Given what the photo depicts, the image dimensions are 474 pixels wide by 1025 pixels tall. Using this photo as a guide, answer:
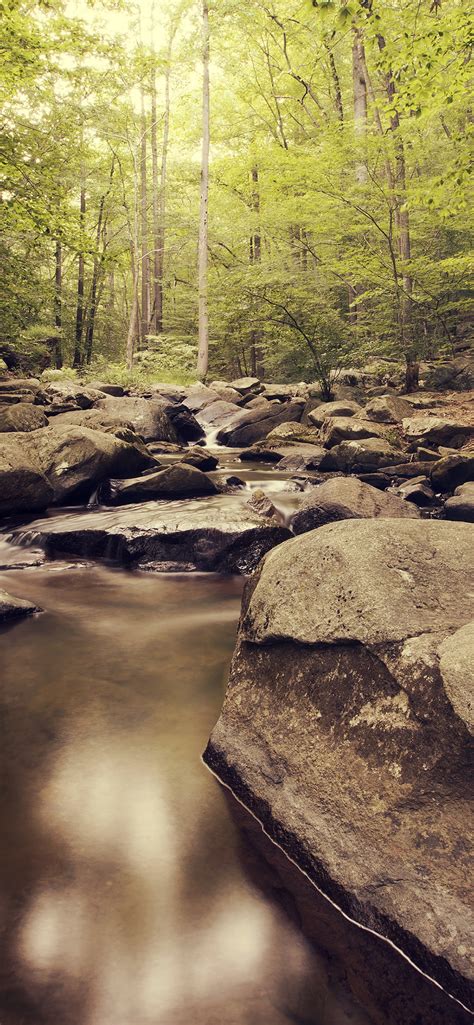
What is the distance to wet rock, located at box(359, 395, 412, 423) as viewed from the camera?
11913 millimetres

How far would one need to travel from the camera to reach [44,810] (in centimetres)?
256

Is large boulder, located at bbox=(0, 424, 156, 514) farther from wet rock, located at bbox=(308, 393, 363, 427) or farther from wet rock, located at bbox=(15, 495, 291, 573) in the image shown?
wet rock, located at bbox=(308, 393, 363, 427)

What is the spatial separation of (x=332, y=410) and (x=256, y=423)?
6.30 feet

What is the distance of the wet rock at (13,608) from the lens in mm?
4555

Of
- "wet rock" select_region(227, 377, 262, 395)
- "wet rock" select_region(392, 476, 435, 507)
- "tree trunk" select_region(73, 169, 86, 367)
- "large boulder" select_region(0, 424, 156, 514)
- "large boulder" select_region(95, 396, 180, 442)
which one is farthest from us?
"tree trunk" select_region(73, 169, 86, 367)

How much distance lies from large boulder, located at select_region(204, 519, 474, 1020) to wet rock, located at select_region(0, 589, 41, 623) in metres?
2.42

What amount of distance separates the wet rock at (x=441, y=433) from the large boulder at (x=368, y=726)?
7.78 meters

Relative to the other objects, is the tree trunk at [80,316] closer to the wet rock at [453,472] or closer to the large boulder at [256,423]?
the large boulder at [256,423]

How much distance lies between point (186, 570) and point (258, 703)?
3445 mm

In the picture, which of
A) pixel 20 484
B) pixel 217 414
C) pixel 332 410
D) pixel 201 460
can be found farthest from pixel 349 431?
pixel 20 484

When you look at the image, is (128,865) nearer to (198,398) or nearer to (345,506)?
(345,506)

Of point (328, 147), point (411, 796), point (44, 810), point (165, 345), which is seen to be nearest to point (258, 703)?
point (411, 796)

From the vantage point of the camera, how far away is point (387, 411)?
470 inches

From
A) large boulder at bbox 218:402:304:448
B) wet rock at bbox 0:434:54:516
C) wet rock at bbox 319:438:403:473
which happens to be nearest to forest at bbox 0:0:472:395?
large boulder at bbox 218:402:304:448
